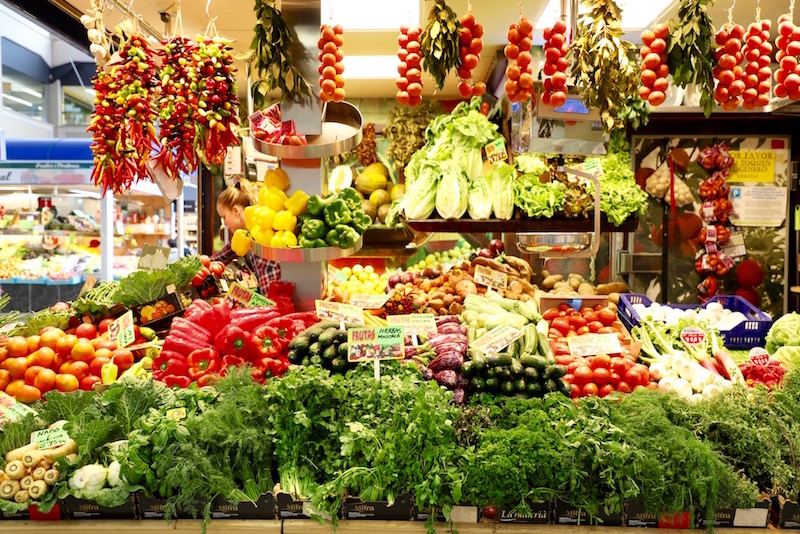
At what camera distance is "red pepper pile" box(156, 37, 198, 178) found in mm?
3508

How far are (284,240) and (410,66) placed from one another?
1.27 meters

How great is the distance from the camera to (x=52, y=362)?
3414mm

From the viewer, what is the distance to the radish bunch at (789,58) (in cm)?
357

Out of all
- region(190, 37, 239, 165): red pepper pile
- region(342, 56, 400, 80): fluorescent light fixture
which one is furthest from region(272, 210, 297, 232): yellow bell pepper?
region(342, 56, 400, 80): fluorescent light fixture

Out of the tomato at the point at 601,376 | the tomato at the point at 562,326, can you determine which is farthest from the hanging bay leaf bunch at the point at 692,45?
the tomato at the point at 601,376

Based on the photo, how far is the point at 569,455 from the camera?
226 centimetres

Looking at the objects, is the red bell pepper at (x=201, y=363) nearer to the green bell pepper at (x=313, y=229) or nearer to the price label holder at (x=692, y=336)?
the green bell pepper at (x=313, y=229)

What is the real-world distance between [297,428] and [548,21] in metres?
4.62

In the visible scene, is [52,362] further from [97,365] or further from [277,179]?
[277,179]

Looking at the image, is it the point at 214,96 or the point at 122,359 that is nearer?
the point at 122,359

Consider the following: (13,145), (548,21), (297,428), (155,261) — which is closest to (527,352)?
(297,428)

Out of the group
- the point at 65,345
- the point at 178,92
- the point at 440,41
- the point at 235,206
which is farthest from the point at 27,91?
the point at 440,41

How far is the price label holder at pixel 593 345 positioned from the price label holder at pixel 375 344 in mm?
1263

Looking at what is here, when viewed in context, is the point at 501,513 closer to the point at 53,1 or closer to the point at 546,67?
the point at 546,67
